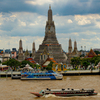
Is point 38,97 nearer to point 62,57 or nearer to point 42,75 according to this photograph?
point 42,75

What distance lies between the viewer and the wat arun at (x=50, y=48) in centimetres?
11071

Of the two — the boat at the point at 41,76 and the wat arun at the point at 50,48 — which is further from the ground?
the wat arun at the point at 50,48

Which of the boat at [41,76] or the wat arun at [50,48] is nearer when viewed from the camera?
the boat at [41,76]

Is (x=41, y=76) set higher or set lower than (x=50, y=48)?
lower

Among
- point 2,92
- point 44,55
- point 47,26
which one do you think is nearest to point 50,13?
point 47,26

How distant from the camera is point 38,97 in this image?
4175 centimetres

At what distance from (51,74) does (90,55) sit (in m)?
57.6

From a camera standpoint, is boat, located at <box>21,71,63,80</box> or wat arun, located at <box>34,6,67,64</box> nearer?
boat, located at <box>21,71,63,80</box>

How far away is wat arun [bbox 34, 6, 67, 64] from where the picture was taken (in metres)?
111

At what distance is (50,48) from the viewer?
11362 centimetres

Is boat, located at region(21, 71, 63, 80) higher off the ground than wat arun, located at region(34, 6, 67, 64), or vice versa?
wat arun, located at region(34, 6, 67, 64)

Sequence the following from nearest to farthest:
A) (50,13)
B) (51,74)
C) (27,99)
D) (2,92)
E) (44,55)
Answer: (27,99) < (2,92) < (51,74) < (44,55) < (50,13)

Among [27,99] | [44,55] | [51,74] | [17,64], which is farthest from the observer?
[44,55]

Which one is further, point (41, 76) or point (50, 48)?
point (50, 48)
